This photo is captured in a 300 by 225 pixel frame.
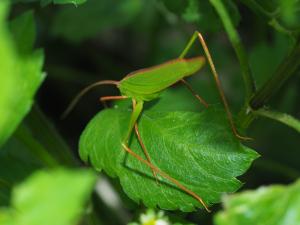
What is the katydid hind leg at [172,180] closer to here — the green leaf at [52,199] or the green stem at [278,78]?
the green stem at [278,78]

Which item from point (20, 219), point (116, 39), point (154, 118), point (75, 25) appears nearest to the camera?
point (20, 219)

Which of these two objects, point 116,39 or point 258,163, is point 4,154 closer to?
point 258,163

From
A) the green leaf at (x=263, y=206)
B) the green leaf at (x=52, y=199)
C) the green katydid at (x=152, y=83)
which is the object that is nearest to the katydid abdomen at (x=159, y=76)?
the green katydid at (x=152, y=83)

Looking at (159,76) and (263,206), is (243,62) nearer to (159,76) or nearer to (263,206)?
(159,76)

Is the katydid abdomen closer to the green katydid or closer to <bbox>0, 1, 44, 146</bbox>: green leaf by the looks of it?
the green katydid

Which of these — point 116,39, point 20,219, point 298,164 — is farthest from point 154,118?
point 116,39

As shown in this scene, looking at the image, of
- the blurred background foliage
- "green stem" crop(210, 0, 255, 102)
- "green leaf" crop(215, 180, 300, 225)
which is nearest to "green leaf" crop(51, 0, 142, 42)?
the blurred background foliage
